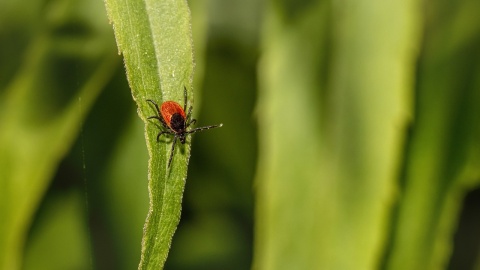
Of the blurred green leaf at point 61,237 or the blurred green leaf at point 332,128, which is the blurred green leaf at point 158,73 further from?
the blurred green leaf at point 61,237

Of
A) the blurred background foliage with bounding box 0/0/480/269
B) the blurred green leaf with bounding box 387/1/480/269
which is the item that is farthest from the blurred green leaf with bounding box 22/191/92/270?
the blurred green leaf with bounding box 387/1/480/269

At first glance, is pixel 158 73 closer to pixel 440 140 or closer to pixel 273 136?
pixel 273 136

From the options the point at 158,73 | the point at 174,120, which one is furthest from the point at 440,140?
the point at 158,73

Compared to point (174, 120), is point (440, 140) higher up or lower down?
lower down

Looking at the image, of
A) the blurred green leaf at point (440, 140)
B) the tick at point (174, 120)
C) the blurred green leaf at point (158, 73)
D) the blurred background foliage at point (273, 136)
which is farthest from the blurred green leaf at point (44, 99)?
the blurred green leaf at point (440, 140)

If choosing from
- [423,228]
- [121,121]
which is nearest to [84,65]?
[121,121]

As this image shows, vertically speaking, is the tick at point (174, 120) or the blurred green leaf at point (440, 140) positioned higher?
the tick at point (174, 120)

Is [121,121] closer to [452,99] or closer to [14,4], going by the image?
[14,4]
